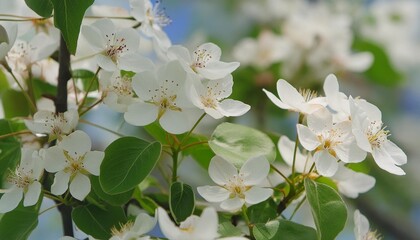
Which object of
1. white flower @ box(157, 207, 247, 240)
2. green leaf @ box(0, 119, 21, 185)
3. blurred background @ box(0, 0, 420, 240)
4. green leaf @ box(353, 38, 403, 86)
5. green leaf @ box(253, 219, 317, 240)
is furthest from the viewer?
green leaf @ box(353, 38, 403, 86)

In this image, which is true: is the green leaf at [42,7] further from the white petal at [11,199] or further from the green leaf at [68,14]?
the white petal at [11,199]

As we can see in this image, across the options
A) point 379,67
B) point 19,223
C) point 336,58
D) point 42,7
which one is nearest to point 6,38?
point 42,7

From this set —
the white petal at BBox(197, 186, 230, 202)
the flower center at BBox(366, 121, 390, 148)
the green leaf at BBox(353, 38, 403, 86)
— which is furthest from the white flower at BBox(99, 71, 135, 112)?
the green leaf at BBox(353, 38, 403, 86)

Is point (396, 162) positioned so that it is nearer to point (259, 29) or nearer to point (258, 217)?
point (258, 217)

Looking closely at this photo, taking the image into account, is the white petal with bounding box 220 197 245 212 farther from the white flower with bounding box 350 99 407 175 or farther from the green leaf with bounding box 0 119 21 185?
the green leaf with bounding box 0 119 21 185

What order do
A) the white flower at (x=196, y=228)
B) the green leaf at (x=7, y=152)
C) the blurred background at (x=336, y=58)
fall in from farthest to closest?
the blurred background at (x=336, y=58), the green leaf at (x=7, y=152), the white flower at (x=196, y=228)

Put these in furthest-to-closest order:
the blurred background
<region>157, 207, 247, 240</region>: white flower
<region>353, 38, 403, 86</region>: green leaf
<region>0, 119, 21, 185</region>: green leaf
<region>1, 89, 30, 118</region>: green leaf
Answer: <region>353, 38, 403, 86</region>: green leaf, the blurred background, <region>1, 89, 30, 118</region>: green leaf, <region>0, 119, 21, 185</region>: green leaf, <region>157, 207, 247, 240</region>: white flower

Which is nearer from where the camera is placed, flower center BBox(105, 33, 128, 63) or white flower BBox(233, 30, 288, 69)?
flower center BBox(105, 33, 128, 63)

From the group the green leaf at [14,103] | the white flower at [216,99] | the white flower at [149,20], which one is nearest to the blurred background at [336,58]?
the green leaf at [14,103]
